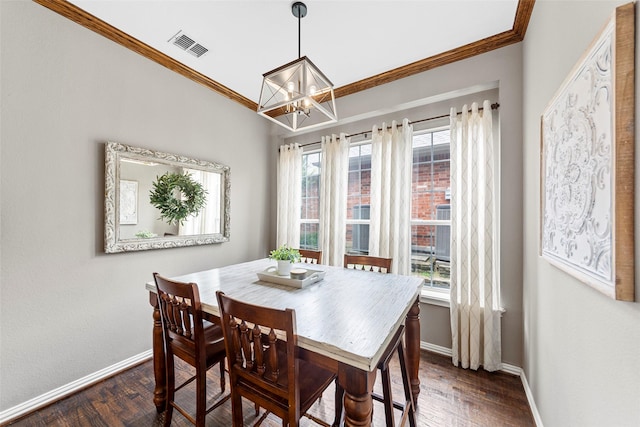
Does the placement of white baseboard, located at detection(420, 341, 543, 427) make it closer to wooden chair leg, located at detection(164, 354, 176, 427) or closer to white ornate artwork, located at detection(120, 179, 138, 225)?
wooden chair leg, located at detection(164, 354, 176, 427)

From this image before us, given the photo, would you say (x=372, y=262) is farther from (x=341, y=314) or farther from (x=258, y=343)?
(x=258, y=343)

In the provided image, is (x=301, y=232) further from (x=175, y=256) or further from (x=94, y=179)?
(x=94, y=179)

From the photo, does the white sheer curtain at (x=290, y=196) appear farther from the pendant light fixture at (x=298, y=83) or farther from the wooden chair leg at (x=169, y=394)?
the wooden chair leg at (x=169, y=394)

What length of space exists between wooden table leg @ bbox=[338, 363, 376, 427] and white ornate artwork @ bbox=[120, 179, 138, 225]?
2.26 meters

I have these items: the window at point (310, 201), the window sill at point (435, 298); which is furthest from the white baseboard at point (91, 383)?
the window at point (310, 201)

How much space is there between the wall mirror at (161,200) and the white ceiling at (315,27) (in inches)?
39.4

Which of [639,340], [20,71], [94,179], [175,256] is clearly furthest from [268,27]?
[639,340]

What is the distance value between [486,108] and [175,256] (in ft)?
10.8

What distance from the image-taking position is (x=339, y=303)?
1.40 metres

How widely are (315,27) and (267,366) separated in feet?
7.96

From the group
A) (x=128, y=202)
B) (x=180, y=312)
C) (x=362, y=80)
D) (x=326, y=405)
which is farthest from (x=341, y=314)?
(x=362, y=80)

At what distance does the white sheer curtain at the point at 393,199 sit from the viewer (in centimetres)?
264

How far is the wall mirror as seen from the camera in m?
2.14

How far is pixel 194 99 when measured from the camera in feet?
9.14
